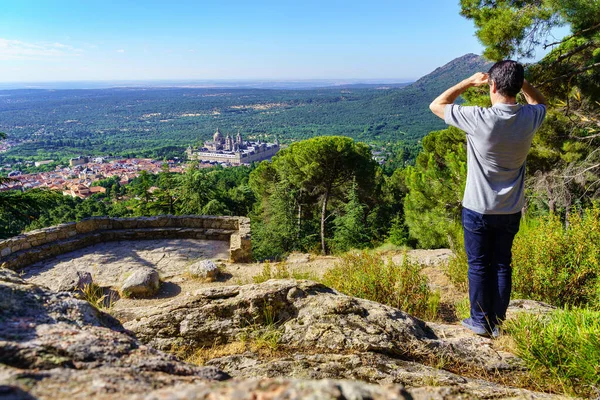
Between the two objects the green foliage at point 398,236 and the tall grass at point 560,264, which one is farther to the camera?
the green foliage at point 398,236

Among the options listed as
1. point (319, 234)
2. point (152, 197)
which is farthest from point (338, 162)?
point (152, 197)

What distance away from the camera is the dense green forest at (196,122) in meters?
107

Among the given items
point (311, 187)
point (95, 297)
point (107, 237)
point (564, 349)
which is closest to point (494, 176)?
point (564, 349)

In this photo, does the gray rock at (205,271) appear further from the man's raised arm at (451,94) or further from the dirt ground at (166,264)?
the man's raised arm at (451,94)

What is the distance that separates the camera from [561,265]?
3248 mm

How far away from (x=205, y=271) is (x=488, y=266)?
4512mm

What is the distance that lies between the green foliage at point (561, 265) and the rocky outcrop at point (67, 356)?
9.87 feet

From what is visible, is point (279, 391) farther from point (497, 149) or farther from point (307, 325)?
point (497, 149)

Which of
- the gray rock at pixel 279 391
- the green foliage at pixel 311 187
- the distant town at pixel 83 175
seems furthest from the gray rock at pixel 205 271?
the distant town at pixel 83 175

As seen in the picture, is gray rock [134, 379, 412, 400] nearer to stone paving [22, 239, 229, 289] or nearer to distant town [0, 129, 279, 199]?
stone paving [22, 239, 229, 289]

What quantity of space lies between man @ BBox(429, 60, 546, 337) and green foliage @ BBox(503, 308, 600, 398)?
0.97 feet

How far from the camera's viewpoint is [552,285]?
3.13 metres

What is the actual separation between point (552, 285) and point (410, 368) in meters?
2.01

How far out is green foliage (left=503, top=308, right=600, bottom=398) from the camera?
5.60ft
